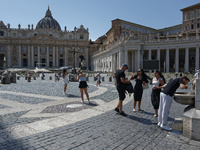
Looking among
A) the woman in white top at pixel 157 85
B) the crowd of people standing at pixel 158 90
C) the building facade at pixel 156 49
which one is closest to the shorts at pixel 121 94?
the crowd of people standing at pixel 158 90

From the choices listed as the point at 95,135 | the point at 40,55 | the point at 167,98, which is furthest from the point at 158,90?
the point at 40,55

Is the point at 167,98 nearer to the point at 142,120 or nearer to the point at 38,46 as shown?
the point at 142,120

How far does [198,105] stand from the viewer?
3.60 metres

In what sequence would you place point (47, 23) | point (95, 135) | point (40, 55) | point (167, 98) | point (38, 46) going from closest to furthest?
1. point (95, 135)
2. point (167, 98)
3. point (38, 46)
4. point (40, 55)
5. point (47, 23)

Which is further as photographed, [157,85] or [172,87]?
[157,85]

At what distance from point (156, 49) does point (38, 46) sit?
53.5 m

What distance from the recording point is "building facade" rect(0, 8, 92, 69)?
6838 cm

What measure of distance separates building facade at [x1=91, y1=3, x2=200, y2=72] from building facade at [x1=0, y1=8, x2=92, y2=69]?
24.4 metres

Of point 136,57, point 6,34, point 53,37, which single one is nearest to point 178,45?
point 136,57

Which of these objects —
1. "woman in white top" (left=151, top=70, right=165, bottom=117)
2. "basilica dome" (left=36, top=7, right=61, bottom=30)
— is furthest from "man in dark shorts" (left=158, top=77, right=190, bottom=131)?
"basilica dome" (left=36, top=7, right=61, bottom=30)

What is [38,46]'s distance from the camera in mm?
70000

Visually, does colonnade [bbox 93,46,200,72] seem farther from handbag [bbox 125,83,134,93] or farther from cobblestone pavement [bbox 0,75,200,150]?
cobblestone pavement [bbox 0,75,200,150]

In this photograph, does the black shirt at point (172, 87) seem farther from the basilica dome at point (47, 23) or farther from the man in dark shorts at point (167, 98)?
the basilica dome at point (47, 23)

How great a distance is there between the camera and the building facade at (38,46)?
224 feet
